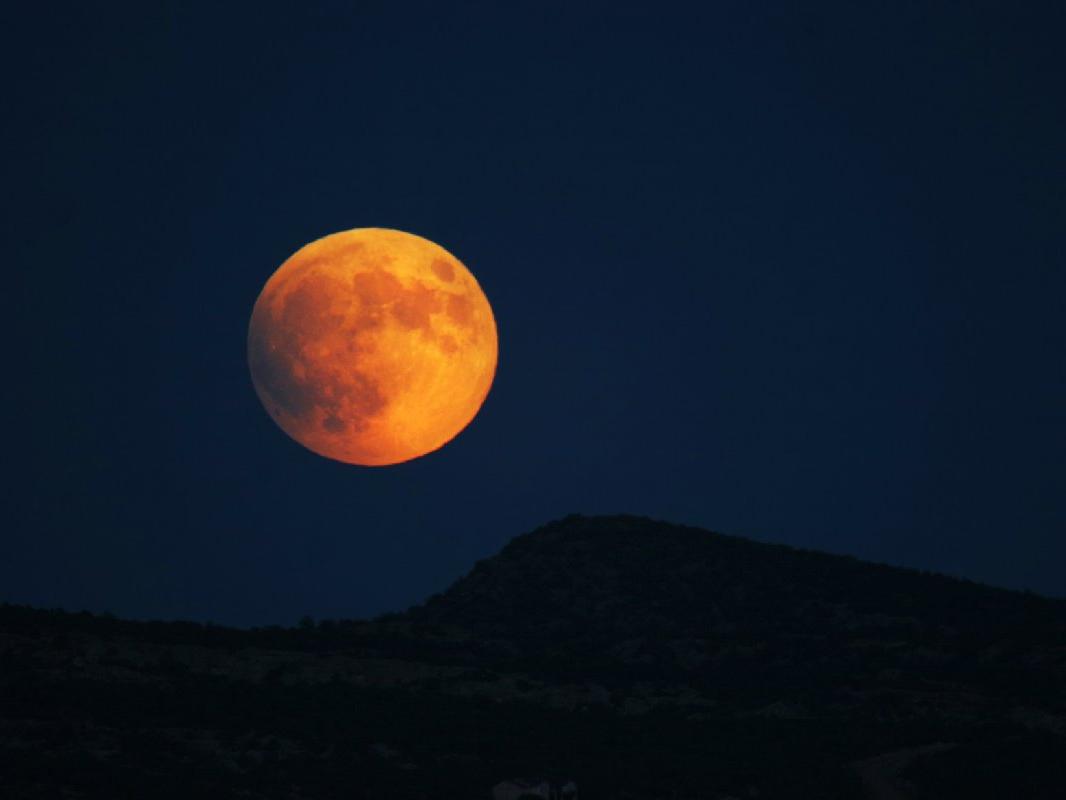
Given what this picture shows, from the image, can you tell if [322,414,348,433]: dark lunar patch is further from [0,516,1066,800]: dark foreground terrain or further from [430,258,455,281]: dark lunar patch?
[0,516,1066,800]: dark foreground terrain

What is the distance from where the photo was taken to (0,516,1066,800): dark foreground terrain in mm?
49969

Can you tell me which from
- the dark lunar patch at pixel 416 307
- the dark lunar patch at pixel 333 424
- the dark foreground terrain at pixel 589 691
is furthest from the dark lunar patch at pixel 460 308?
the dark foreground terrain at pixel 589 691

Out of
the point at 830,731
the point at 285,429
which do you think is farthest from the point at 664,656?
the point at 285,429

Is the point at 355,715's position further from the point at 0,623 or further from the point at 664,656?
the point at 664,656

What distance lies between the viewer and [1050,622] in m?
80.8

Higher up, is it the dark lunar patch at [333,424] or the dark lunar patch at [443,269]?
the dark lunar patch at [443,269]

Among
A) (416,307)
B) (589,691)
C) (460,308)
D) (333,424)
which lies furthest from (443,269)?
(589,691)

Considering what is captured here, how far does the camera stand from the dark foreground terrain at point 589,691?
49969 mm

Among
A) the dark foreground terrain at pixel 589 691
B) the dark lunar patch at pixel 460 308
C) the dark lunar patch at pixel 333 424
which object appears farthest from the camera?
the dark lunar patch at pixel 333 424

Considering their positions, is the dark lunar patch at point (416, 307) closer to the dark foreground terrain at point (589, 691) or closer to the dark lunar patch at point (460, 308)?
the dark lunar patch at point (460, 308)

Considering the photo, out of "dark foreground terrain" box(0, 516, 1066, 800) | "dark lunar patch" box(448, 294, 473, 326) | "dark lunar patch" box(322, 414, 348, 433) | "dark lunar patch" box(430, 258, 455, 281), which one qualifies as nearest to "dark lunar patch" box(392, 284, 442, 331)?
"dark lunar patch" box(448, 294, 473, 326)

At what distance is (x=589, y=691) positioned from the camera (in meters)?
66.8

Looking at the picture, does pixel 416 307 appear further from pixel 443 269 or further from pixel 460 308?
pixel 443 269

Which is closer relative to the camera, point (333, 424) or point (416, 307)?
point (416, 307)
